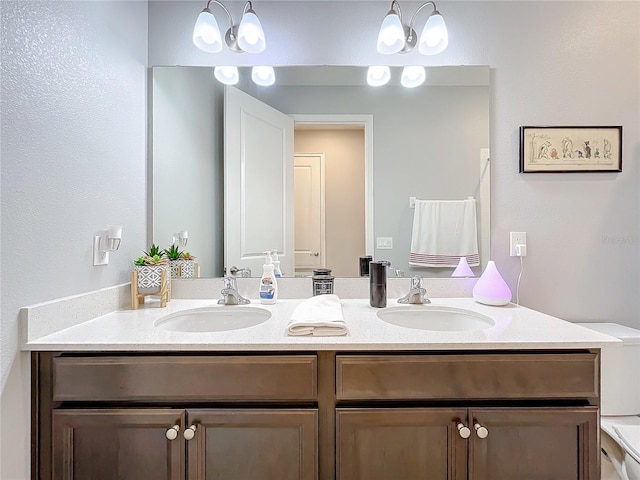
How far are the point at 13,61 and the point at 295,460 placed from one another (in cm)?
136

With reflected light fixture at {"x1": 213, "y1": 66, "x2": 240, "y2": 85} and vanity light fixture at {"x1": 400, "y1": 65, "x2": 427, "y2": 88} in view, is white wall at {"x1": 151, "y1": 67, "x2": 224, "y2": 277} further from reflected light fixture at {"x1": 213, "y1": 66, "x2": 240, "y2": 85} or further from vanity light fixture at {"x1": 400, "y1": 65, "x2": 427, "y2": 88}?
vanity light fixture at {"x1": 400, "y1": 65, "x2": 427, "y2": 88}

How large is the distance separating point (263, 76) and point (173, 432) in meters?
1.50

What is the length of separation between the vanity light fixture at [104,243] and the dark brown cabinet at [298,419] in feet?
1.29

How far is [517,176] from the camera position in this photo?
1618mm

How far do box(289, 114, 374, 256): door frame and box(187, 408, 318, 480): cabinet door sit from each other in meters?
0.89

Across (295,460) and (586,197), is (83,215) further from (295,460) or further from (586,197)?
(586,197)

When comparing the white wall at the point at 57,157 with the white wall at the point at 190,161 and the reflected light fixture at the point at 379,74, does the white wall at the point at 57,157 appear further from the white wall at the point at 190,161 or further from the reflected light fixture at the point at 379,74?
the reflected light fixture at the point at 379,74

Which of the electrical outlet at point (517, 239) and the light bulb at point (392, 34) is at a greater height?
the light bulb at point (392, 34)

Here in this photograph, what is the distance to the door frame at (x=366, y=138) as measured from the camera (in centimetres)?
164

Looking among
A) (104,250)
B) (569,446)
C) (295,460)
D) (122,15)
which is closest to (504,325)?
(569,446)

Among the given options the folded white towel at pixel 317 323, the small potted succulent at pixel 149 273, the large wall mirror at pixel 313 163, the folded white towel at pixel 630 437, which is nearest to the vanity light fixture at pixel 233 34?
the large wall mirror at pixel 313 163

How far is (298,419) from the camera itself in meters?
0.98

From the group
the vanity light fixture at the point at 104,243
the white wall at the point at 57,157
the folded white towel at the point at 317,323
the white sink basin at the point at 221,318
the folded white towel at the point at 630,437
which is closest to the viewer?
the white wall at the point at 57,157

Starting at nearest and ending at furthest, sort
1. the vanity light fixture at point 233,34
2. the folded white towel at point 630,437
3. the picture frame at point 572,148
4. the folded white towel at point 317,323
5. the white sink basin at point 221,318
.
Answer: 1. the folded white towel at point 317,323
2. the folded white towel at point 630,437
3. the white sink basin at point 221,318
4. the vanity light fixture at point 233,34
5. the picture frame at point 572,148
